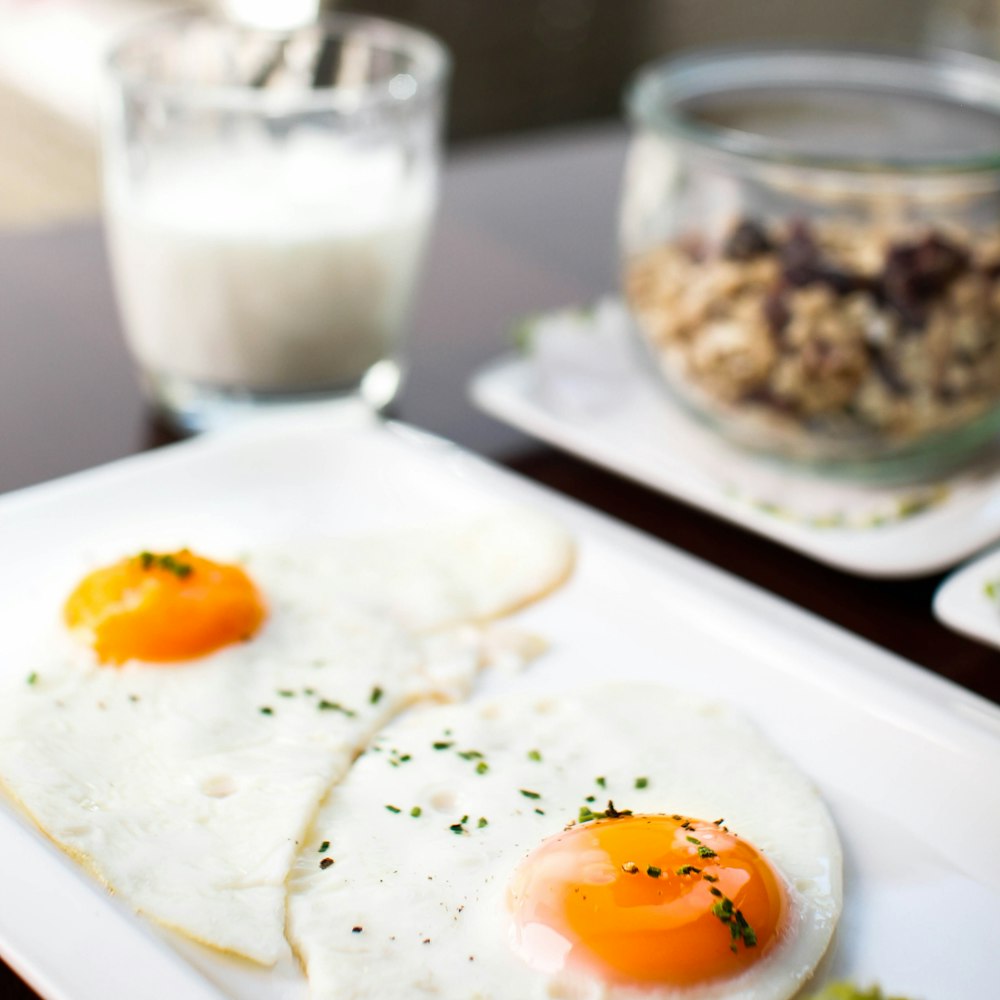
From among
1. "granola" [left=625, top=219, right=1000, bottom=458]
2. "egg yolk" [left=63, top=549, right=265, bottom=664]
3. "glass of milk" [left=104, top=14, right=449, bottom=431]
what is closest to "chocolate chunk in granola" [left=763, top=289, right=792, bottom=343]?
"granola" [left=625, top=219, right=1000, bottom=458]

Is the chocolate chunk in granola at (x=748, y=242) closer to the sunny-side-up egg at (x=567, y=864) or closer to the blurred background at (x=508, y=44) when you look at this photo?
the sunny-side-up egg at (x=567, y=864)

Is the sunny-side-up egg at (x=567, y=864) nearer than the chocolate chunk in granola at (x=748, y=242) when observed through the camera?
Yes

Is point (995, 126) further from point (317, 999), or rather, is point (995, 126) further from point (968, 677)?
point (317, 999)

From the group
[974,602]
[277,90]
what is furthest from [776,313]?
[277,90]

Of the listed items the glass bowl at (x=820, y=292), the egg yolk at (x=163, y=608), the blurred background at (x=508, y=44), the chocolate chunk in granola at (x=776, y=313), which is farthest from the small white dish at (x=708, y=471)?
the blurred background at (x=508, y=44)

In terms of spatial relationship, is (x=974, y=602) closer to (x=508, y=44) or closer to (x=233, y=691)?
(x=233, y=691)
